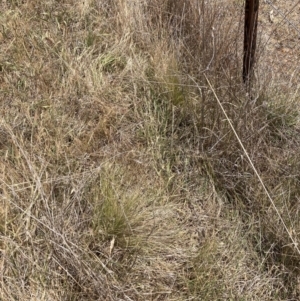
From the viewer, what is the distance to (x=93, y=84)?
2426mm

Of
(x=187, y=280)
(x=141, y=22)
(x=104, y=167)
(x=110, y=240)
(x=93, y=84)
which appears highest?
(x=141, y=22)

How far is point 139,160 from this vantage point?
2139mm

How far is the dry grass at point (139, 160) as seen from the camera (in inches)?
69.4

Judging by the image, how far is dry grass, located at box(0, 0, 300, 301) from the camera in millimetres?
1764

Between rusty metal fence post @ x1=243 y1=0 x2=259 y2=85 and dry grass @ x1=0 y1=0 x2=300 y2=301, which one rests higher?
rusty metal fence post @ x1=243 y1=0 x2=259 y2=85

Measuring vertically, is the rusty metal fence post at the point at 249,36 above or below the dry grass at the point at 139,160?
above

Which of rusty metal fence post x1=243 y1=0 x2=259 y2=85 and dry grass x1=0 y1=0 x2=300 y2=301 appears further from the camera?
rusty metal fence post x1=243 y1=0 x2=259 y2=85

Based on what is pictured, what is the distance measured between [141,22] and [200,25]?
484 millimetres

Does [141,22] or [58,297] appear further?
[141,22]

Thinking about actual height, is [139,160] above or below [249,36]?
below

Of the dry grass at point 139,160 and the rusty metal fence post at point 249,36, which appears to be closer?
the dry grass at point 139,160

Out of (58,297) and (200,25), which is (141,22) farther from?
(58,297)

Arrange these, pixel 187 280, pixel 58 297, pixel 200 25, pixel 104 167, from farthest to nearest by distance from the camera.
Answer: pixel 200 25
pixel 104 167
pixel 187 280
pixel 58 297

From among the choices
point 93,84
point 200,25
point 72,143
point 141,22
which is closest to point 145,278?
point 72,143
